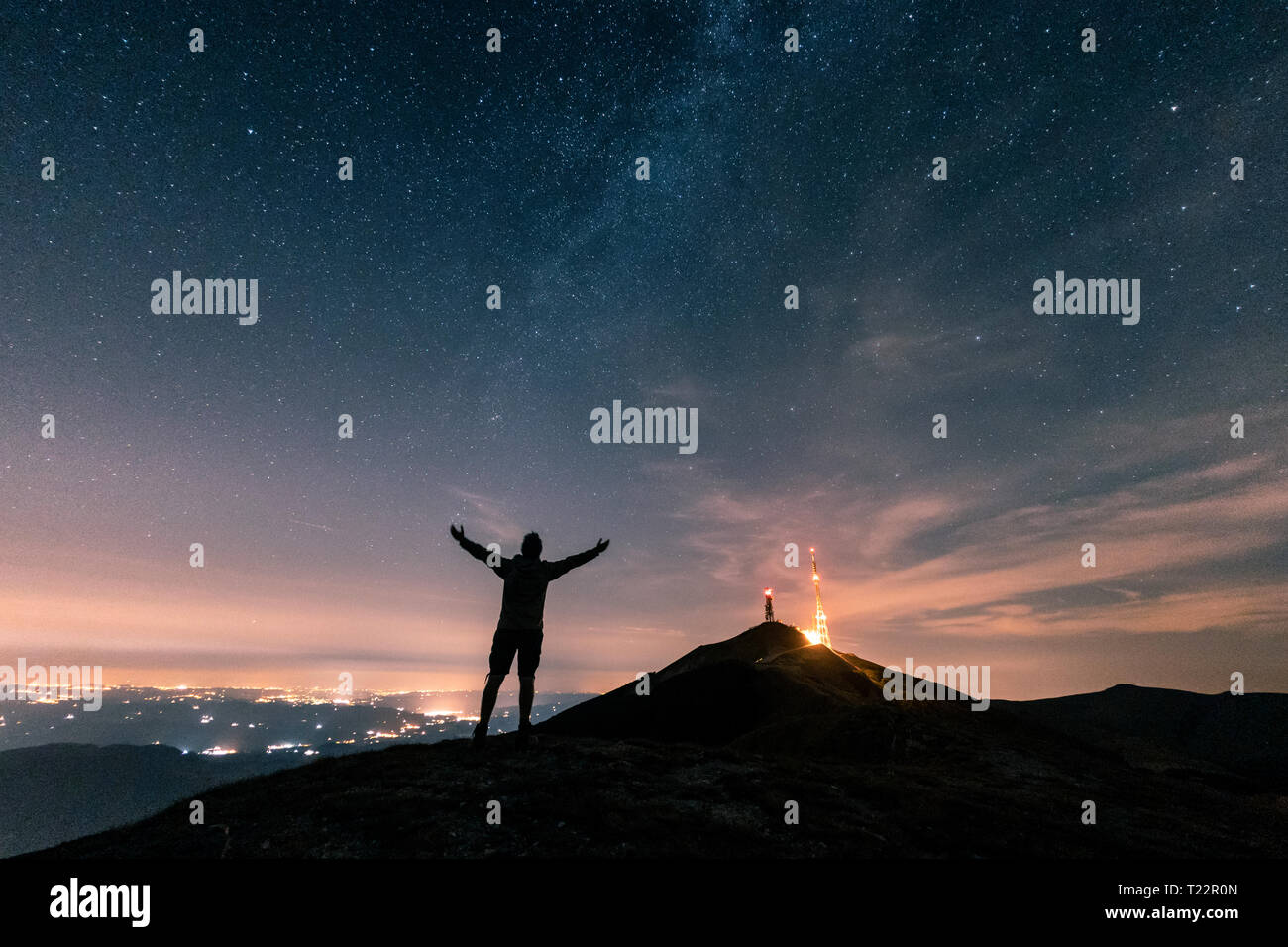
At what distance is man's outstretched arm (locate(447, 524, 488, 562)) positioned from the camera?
→ 32.8ft

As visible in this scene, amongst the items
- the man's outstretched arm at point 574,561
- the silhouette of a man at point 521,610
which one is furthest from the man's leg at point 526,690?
the man's outstretched arm at point 574,561

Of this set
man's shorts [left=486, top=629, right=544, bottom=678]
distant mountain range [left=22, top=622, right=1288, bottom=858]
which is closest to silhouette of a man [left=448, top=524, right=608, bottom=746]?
man's shorts [left=486, top=629, right=544, bottom=678]

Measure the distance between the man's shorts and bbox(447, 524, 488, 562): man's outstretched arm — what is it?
1.42m

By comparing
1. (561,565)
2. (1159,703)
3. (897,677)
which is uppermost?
(561,565)

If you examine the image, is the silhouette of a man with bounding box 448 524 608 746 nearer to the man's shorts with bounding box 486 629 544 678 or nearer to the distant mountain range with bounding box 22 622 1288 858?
the man's shorts with bounding box 486 629 544 678

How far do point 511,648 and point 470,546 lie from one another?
6.60ft

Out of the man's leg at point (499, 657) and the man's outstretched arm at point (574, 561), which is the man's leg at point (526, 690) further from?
the man's outstretched arm at point (574, 561)

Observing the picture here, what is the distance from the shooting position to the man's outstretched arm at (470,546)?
32.8 feet

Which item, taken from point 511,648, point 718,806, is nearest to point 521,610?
point 511,648
